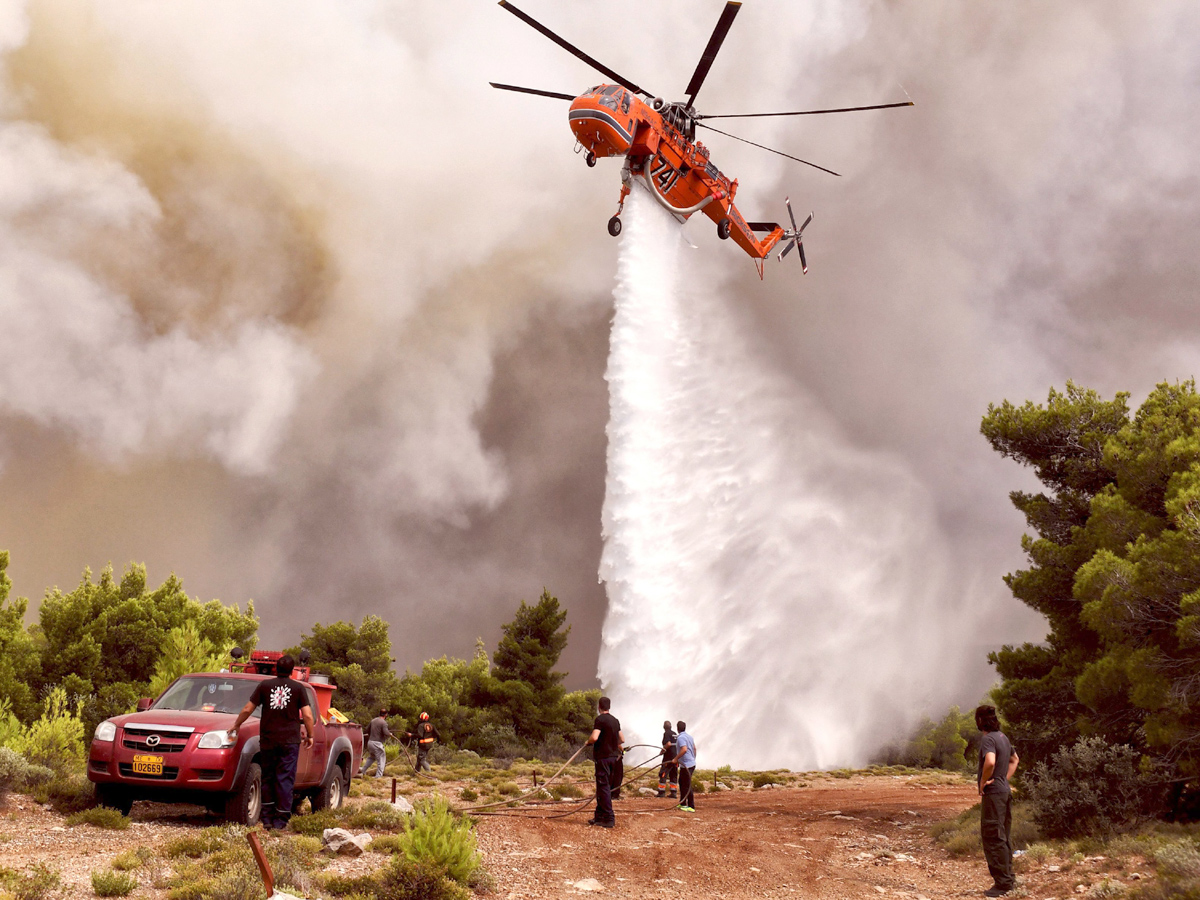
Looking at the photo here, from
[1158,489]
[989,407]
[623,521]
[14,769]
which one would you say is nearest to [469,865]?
[14,769]

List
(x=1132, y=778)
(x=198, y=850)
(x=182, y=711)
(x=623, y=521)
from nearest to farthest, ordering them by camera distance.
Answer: (x=198, y=850) < (x=182, y=711) < (x=1132, y=778) < (x=623, y=521)

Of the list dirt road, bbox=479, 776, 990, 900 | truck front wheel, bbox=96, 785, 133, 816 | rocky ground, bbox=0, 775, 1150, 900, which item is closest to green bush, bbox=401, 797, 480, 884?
rocky ground, bbox=0, 775, 1150, 900

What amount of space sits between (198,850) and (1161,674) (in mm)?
14242

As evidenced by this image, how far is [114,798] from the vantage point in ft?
36.0

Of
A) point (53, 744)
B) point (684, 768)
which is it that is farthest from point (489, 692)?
point (53, 744)

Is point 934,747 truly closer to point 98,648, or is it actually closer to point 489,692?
point 489,692

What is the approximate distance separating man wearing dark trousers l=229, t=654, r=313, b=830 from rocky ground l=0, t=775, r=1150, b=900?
3.68 feet

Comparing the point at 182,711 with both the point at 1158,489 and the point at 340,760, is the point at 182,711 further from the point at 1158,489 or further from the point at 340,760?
the point at 1158,489

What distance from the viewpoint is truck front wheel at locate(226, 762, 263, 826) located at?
1049 cm

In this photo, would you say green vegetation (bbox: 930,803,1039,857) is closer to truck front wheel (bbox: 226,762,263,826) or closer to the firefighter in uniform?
truck front wheel (bbox: 226,762,263,826)

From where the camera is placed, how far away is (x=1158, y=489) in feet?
49.1

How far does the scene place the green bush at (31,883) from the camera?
21.9 ft

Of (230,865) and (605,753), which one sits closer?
(230,865)

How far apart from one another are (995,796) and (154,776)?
33.7 ft
